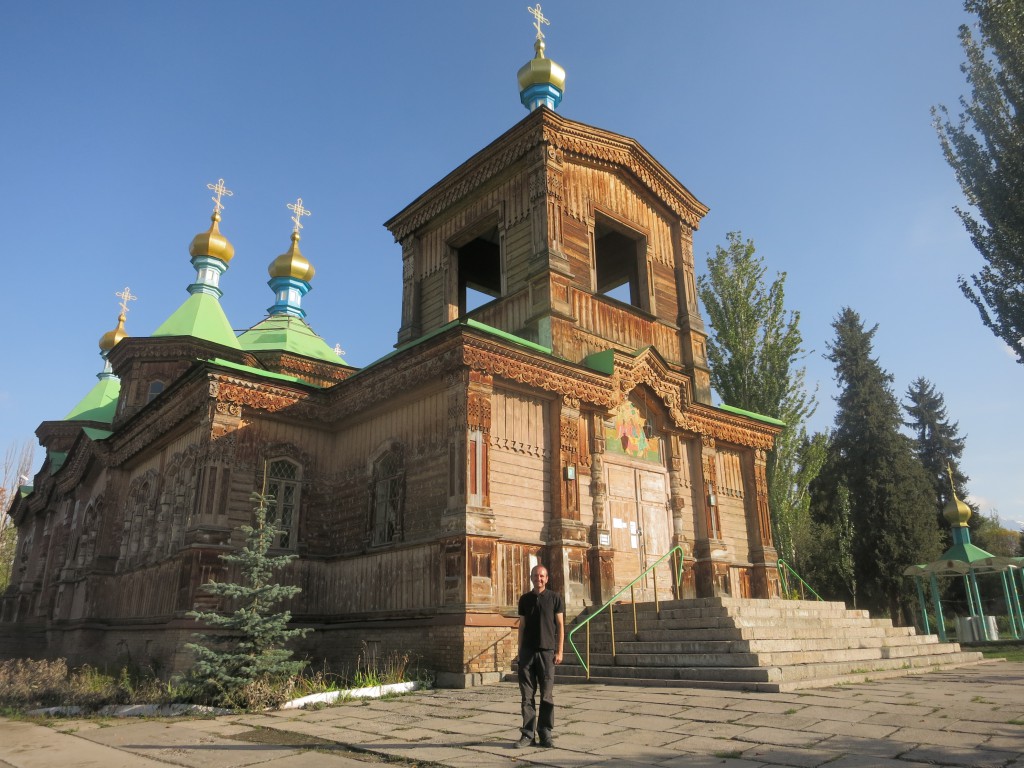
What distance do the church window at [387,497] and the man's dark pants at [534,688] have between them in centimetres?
741

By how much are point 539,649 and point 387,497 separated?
813 cm

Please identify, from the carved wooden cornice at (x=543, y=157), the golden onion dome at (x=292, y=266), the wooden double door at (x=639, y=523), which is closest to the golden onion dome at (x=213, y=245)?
the golden onion dome at (x=292, y=266)

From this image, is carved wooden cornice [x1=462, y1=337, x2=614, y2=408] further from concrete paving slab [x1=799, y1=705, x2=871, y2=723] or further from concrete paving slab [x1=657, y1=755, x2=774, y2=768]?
concrete paving slab [x1=657, y1=755, x2=774, y2=768]

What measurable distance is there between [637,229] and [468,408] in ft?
27.2

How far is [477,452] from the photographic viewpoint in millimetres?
12727

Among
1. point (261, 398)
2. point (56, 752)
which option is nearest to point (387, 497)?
point (261, 398)

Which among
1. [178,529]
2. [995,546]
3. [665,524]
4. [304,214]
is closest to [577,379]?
[665,524]

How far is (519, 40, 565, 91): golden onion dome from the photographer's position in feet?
64.5

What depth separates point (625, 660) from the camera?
36.1 ft

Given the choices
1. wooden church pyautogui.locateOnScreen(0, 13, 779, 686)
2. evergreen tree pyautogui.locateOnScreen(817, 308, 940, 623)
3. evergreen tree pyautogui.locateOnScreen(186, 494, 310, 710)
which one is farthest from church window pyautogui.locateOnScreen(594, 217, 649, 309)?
evergreen tree pyautogui.locateOnScreen(817, 308, 940, 623)

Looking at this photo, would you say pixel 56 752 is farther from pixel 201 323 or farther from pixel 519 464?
pixel 201 323

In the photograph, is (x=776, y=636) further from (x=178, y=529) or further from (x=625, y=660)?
(x=178, y=529)

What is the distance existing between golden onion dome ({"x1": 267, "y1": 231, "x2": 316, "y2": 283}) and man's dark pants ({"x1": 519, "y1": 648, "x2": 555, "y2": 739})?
23502mm

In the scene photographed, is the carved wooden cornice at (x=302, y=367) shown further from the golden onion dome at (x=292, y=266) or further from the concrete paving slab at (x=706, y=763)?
the concrete paving slab at (x=706, y=763)
